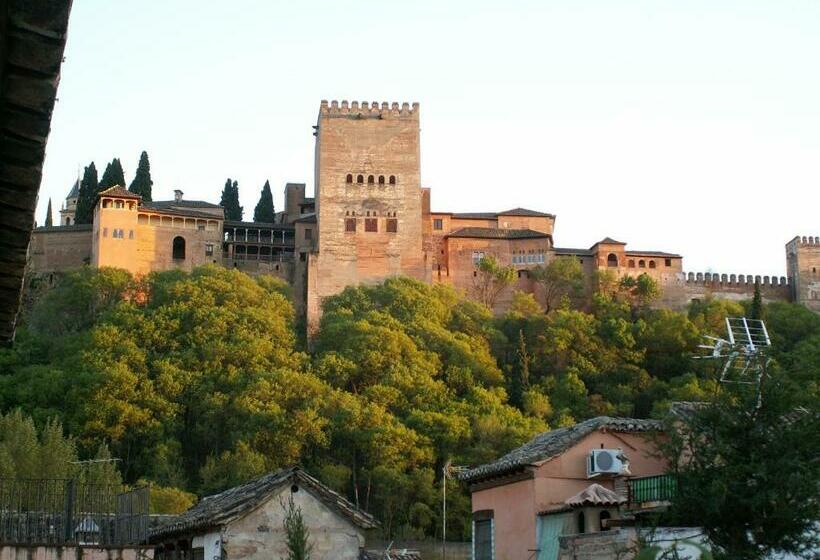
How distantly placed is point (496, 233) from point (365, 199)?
28.3ft

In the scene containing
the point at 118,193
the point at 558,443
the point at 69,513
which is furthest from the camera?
the point at 118,193

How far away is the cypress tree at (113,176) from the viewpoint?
7619 cm

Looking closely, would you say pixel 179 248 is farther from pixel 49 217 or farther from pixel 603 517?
pixel 603 517

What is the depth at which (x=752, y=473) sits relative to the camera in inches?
624

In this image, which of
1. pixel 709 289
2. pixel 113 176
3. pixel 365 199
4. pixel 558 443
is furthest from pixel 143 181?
pixel 558 443

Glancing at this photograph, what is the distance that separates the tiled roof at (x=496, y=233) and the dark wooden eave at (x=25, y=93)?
2812 inches

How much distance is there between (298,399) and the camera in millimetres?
57719

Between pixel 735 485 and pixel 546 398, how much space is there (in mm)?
47012

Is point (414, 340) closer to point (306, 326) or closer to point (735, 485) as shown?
point (306, 326)

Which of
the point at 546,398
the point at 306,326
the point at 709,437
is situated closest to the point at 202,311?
the point at 306,326

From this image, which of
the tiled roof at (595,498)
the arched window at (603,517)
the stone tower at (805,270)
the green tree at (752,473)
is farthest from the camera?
the stone tower at (805,270)

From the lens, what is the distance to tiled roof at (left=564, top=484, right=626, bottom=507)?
20422mm

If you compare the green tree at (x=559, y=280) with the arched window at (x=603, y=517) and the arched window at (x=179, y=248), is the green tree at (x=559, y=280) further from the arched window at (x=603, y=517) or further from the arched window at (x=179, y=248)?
the arched window at (x=603, y=517)

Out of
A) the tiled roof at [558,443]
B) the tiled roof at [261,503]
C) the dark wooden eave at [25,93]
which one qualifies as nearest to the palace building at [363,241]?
the tiled roof at [558,443]
